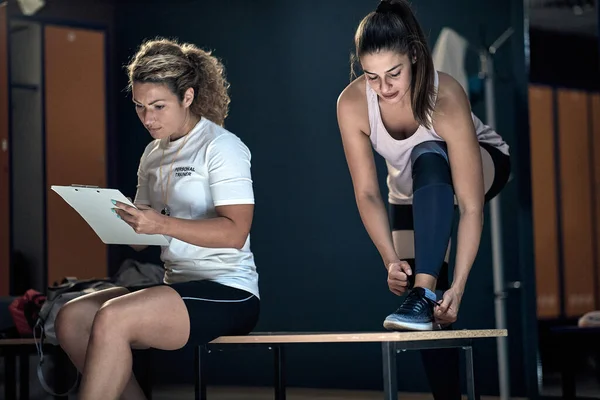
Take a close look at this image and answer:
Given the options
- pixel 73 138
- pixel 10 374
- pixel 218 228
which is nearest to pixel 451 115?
pixel 218 228

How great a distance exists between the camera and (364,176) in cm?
241

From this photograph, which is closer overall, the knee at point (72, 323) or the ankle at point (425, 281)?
the ankle at point (425, 281)

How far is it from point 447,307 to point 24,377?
1874mm

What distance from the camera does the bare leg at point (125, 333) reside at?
6.29 ft

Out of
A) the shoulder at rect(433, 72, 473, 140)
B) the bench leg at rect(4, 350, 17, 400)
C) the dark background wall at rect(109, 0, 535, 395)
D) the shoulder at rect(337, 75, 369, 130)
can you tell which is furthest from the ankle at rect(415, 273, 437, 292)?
the dark background wall at rect(109, 0, 535, 395)

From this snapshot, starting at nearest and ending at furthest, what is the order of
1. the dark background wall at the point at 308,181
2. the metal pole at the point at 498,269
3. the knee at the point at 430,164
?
1. the knee at the point at 430,164
2. the metal pole at the point at 498,269
3. the dark background wall at the point at 308,181

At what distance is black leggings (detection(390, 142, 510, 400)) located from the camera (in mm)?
2104

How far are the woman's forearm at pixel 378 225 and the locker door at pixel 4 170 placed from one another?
3.33m

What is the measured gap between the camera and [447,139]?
7.34 ft

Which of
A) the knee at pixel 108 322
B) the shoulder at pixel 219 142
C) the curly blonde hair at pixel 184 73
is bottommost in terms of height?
the knee at pixel 108 322

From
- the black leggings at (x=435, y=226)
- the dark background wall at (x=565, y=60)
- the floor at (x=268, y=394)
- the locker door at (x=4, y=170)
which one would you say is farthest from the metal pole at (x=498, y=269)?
the locker door at (x=4, y=170)

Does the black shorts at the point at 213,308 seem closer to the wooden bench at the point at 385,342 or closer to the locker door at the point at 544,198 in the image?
the wooden bench at the point at 385,342

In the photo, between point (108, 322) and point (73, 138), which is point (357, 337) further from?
point (73, 138)

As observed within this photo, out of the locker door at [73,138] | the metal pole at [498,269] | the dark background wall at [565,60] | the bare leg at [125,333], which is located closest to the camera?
the bare leg at [125,333]
